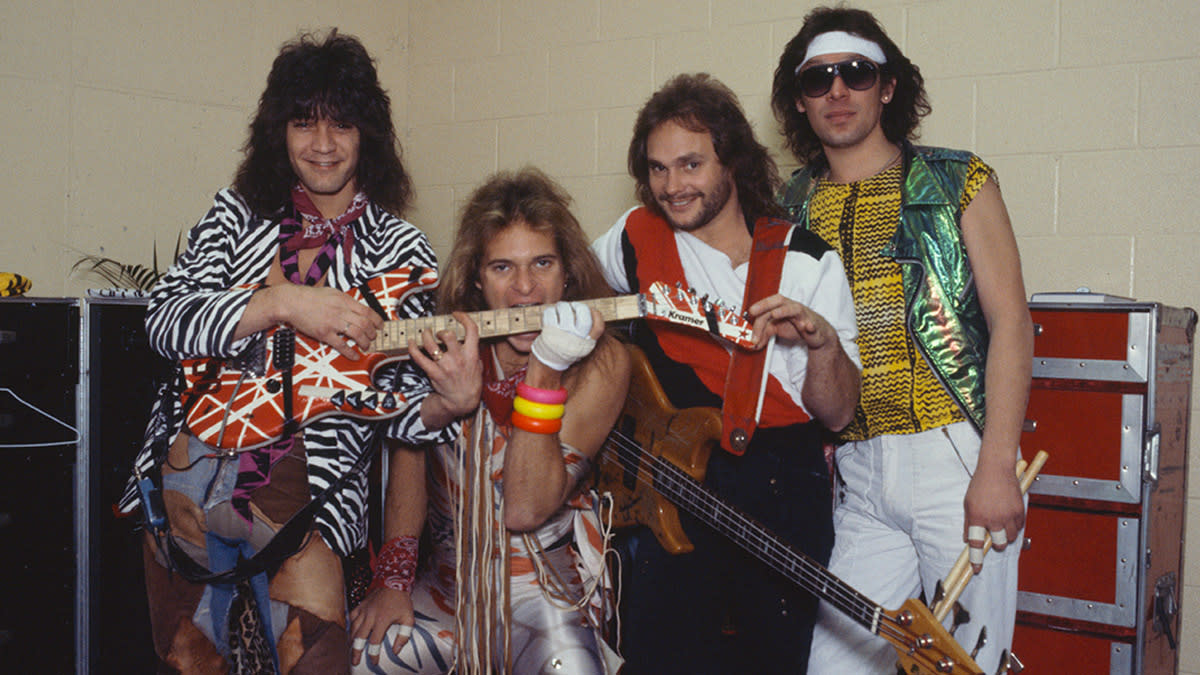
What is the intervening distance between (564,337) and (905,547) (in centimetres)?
96

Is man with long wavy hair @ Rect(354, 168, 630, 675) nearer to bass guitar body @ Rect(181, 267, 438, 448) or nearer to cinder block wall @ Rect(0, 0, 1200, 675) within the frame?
bass guitar body @ Rect(181, 267, 438, 448)

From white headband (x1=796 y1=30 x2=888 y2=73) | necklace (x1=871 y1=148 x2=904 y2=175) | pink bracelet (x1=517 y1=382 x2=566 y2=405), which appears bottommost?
pink bracelet (x1=517 y1=382 x2=566 y2=405)

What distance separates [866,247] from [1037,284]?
106 cm

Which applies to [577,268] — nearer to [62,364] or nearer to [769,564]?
[769,564]

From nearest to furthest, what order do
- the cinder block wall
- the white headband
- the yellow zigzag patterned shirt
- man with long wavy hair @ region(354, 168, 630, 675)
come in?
man with long wavy hair @ region(354, 168, 630, 675)
the yellow zigzag patterned shirt
the white headband
the cinder block wall

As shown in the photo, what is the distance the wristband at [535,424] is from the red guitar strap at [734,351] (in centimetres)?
38

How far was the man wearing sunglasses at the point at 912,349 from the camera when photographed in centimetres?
198

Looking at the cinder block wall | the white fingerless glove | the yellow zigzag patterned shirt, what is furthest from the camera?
the cinder block wall

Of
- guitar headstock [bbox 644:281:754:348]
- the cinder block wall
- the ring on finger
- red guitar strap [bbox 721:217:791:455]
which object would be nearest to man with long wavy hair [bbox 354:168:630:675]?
guitar headstock [bbox 644:281:754:348]

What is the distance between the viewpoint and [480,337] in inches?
72.7

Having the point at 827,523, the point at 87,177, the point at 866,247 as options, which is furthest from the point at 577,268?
the point at 87,177

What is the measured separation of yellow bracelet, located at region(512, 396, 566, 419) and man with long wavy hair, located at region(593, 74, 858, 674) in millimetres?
379

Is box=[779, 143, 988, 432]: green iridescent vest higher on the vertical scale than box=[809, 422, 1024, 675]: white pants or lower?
higher

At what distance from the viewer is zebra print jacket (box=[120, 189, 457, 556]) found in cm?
180
